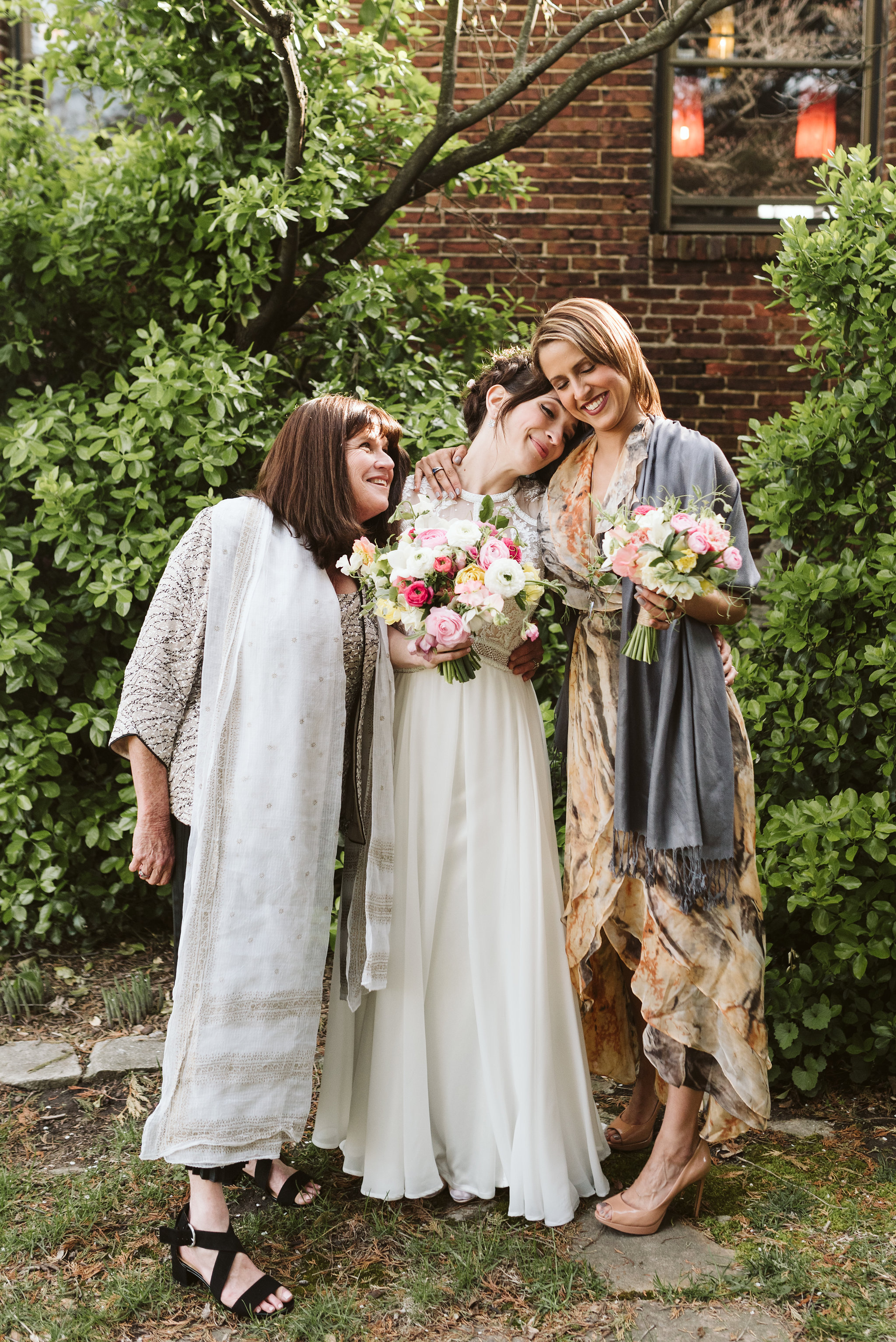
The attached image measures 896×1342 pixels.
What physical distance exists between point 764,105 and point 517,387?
4463 millimetres

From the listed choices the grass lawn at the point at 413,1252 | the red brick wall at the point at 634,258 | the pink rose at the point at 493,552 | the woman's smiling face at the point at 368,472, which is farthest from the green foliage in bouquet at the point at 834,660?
the red brick wall at the point at 634,258

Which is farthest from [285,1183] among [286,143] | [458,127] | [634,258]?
[634,258]

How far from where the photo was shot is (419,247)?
19.5ft

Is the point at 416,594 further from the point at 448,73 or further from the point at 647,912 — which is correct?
the point at 448,73

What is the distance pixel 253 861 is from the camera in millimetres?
2367

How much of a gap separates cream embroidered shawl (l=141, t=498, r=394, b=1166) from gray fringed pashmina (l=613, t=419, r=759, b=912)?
2.35ft

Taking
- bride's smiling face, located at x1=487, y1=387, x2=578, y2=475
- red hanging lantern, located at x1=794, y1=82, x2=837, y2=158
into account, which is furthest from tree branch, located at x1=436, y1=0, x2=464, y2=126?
red hanging lantern, located at x1=794, y1=82, x2=837, y2=158

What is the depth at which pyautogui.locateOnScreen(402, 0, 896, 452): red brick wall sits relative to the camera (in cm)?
589

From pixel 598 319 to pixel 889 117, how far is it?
4.48m

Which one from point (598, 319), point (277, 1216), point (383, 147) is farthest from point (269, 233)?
point (277, 1216)

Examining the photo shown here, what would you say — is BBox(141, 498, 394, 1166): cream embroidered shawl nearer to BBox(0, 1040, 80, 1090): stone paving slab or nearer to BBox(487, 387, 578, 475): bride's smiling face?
BBox(487, 387, 578, 475): bride's smiling face

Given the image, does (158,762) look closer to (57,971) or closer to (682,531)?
(682,531)

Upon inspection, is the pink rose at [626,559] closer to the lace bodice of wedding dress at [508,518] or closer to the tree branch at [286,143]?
the lace bodice of wedding dress at [508,518]

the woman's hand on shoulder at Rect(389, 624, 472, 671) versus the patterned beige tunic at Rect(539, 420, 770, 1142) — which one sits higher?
the woman's hand on shoulder at Rect(389, 624, 472, 671)
